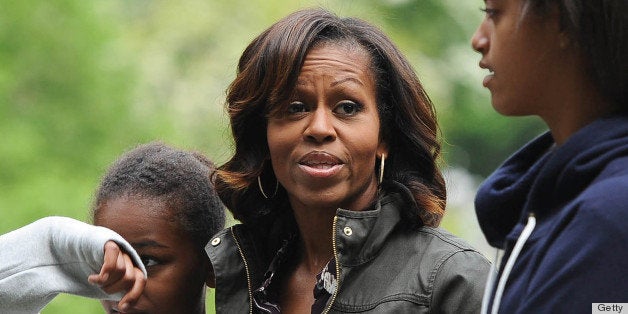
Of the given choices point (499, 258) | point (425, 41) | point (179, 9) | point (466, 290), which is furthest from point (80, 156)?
point (425, 41)

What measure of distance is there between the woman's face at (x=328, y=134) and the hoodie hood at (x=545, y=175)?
917mm

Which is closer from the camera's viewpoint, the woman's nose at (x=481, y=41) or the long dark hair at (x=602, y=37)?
the long dark hair at (x=602, y=37)

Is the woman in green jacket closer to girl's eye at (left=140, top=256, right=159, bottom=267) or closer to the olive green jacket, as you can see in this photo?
the olive green jacket

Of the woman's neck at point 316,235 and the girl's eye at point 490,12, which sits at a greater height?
the girl's eye at point 490,12

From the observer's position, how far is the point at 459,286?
3.18 meters

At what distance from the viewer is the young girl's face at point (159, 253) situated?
3.77 meters

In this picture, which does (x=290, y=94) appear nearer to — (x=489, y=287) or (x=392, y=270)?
(x=392, y=270)

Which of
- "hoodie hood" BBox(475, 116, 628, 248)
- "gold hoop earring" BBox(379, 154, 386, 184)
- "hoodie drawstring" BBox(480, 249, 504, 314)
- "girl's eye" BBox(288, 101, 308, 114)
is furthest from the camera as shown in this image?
"gold hoop earring" BBox(379, 154, 386, 184)

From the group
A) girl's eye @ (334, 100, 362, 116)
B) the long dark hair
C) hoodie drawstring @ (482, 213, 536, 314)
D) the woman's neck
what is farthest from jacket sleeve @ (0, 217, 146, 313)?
the long dark hair

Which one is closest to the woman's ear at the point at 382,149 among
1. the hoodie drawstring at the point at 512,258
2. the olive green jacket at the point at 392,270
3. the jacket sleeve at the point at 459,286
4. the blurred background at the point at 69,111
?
the olive green jacket at the point at 392,270

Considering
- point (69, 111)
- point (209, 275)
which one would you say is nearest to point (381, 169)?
point (209, 275)

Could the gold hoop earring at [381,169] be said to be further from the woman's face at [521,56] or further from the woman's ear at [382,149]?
the woman's face at [521,56]

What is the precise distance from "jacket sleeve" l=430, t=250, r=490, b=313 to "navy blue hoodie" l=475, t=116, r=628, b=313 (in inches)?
31.2

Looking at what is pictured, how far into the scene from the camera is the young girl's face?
3.77 m
